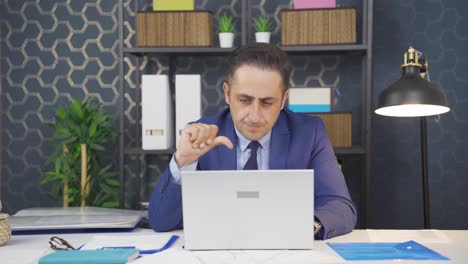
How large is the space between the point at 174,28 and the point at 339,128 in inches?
37.4

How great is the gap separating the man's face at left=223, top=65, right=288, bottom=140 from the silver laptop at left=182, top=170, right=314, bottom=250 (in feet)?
1.94

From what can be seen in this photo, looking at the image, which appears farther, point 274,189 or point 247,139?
point 247,139

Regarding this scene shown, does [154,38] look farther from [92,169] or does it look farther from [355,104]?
[355,104]

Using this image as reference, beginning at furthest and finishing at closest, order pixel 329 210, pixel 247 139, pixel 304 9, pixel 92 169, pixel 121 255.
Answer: pixel 92 169, pixel 304 9, pixel 247 139, pixel 329 210, pixel 121 255

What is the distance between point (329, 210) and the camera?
1.79 meters

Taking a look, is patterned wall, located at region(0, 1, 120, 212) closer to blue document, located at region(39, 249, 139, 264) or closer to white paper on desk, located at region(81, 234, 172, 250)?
white paper on desk, located at region(81, 234, 172, 250)

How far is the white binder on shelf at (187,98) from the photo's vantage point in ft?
9.36

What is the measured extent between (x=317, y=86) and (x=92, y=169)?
1.28 meters

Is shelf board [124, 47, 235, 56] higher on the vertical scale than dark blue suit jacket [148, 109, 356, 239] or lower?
higher

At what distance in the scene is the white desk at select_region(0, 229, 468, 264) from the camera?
139cm

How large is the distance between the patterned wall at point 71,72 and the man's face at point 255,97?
1.19 m

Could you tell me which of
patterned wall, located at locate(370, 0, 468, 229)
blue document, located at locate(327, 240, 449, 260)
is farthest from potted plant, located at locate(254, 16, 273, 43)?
blue document, located at locate(327, 240, 449, 260)

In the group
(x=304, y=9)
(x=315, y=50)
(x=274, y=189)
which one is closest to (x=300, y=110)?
(x=315, y=50)

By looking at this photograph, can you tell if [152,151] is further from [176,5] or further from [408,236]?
[408,236]
